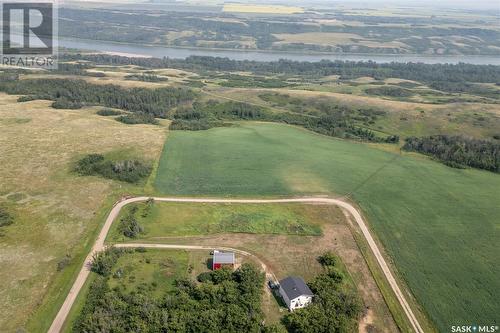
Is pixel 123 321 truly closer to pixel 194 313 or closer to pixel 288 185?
pixel 194 313

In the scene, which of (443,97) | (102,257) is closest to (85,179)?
(102,257)

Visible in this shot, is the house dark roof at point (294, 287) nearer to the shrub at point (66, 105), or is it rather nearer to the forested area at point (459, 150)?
the forested area at point (459, 150)

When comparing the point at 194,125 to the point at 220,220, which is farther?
the point at 194,125

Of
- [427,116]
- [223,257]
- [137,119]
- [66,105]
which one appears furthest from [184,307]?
[427,116]

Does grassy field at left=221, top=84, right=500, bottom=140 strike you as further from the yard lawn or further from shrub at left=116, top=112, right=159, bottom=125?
the yard lawn

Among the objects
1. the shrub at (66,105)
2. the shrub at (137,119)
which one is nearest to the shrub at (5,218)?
the shrub at (137,119)

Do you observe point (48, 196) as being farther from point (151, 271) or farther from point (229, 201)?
point (229, 201)
